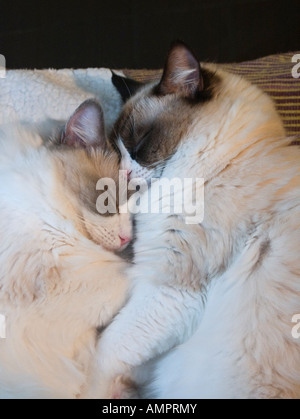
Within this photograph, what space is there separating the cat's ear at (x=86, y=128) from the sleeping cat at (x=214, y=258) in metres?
0.10

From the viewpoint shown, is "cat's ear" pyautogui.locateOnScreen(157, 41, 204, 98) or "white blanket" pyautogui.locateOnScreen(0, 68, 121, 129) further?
"white blanket" pyautogui.locateOnScreen(0, 68, 121, 129)

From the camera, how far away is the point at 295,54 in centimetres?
178

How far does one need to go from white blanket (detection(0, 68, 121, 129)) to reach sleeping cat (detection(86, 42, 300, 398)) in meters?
0.32

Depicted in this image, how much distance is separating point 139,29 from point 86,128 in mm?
1269

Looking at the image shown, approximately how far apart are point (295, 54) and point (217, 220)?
0.99 meters

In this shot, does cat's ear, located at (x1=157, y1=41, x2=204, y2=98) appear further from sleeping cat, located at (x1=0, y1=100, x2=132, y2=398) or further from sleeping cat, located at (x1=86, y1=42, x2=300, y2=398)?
sleeping cat, located at (x1=0, y1=100, x2=132, y2=398)

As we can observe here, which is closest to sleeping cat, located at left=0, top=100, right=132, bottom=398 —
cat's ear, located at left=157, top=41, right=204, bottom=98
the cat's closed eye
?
the cat's closed eye

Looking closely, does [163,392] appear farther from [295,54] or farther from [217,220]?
[295,54]

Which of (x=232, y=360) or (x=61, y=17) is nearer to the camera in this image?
(x=232, y=360)

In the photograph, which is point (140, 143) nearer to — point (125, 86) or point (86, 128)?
point (86, 128)

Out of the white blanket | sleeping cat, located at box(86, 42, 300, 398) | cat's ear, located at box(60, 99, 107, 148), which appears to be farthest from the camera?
the white blanket

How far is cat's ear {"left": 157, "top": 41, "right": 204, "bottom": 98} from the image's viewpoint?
1222 mm
